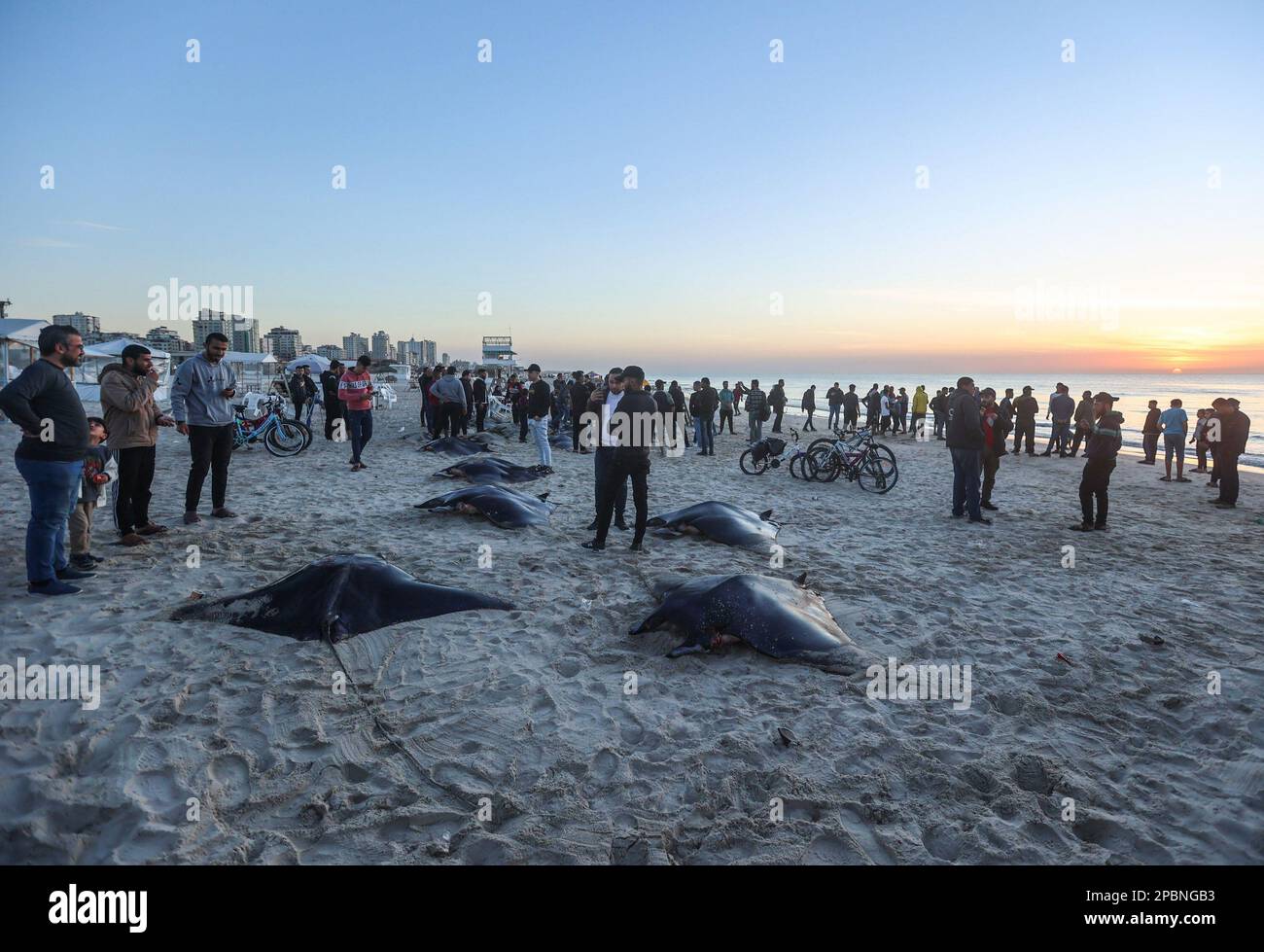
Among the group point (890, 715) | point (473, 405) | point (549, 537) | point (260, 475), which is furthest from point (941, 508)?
point (473, 405)

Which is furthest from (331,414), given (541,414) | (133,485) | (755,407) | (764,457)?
(755,407)

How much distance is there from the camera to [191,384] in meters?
6.95

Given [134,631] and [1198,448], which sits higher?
[1198,448]

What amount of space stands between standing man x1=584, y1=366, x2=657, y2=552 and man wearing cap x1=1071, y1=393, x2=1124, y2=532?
6.11 metres

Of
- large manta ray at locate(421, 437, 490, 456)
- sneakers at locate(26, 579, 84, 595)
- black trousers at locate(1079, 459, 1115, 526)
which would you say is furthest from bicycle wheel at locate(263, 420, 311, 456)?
black trousers at locate(1079, 459, 1115, 526)

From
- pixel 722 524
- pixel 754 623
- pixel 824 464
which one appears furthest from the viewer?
pixel 824 464

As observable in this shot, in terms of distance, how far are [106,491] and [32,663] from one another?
5489 millimetres

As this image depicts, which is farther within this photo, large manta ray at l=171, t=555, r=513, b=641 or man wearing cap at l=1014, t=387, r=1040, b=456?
man wearing cap at l=1014, t=387, r=1040, b=456

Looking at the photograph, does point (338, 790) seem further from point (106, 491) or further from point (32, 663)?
point (106, 491)

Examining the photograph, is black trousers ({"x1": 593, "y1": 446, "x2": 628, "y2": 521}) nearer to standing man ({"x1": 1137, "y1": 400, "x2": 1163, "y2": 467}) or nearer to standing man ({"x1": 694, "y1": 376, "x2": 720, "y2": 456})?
standing man ({"x1": 694, "y1": 376, "x2": 720, "y2": 456})

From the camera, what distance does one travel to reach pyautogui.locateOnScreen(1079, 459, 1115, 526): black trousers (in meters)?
8.59

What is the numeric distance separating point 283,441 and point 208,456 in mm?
7109

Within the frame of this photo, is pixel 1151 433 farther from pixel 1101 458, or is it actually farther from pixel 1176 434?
pixel 1101 458

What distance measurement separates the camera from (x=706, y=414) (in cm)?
1642
